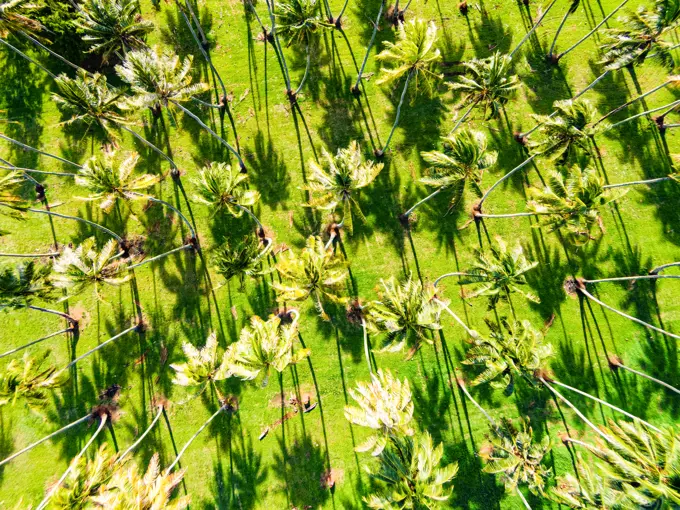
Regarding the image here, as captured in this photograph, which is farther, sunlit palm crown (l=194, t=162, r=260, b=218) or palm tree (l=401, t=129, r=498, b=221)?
sunlit palm crown (l=194, t=162, r=260, b=218)

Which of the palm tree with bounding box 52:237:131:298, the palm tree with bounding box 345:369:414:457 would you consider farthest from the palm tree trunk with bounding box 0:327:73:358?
the palm tree with bounding box 345:369:414:457

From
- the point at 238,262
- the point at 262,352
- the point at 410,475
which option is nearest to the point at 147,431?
the point at 262,352

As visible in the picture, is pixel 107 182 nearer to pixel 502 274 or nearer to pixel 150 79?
pixel 150 79

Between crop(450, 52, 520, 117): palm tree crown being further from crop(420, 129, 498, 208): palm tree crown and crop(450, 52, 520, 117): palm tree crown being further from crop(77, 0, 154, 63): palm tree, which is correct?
crop(77, 0, 154, 63): palm tree

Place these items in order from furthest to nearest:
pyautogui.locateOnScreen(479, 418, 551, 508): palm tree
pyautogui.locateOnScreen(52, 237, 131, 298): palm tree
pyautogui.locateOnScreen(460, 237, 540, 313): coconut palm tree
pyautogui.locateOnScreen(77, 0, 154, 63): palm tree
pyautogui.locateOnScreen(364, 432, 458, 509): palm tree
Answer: pyautogui.locateOnScreen(77, 0, 154, 63): palm tree < pyautogui.locateOnScreen(479, 418, 551, 508): palm tree < pyautogui.locateOnScreen(52, 237, 131, 298): palm tree < pyautogui.locateOnScreen(460, 237, 540, 313): coconut palm tree < pyautogui.locateOnScreen(364, 432, 458, 509): palm tree

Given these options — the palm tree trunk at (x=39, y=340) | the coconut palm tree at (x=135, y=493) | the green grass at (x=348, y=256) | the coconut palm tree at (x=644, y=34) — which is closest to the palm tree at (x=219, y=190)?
the green grass at (x=348, y=256)

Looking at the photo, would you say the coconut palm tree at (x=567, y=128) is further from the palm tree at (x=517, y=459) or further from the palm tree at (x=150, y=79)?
the palm tree at (x=150, y=79)

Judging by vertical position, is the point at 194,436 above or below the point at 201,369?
below
